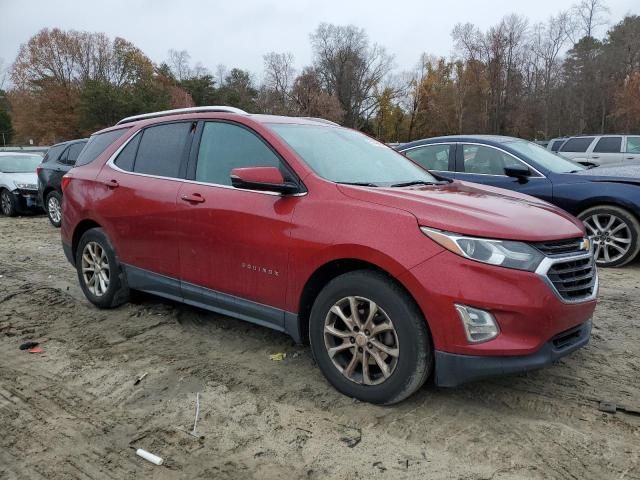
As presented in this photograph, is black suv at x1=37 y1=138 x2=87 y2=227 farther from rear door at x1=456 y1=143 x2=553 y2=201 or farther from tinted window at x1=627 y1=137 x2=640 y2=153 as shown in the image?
tinted window at x1=627 y1=137 x2=640 y2=153

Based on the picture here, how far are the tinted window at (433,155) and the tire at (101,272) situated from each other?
4.45 metres

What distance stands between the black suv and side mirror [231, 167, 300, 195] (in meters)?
8.80

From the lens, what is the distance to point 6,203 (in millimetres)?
12898

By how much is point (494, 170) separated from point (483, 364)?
4858 millimetres

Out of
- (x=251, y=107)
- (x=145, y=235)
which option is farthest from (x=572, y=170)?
(x=251, y=107)

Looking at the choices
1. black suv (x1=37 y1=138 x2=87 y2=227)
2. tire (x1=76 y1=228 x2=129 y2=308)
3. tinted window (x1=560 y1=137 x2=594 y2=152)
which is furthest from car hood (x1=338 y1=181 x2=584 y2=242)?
tinted window (x1=560 y1=137 x2=594 y2=152)

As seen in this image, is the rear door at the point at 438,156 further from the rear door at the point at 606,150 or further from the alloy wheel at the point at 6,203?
the alloy wheel at the point at 6,203

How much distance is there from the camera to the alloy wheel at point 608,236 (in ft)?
20.5

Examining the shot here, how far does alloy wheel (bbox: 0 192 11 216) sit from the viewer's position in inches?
503

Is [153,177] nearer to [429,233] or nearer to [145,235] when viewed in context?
[145,235]

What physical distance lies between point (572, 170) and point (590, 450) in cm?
521

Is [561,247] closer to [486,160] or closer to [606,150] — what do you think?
[486,160]

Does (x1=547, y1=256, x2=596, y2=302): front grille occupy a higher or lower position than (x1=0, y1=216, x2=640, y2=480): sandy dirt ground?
higher

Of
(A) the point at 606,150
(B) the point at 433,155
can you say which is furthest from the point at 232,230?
(A) the point at 606,150
